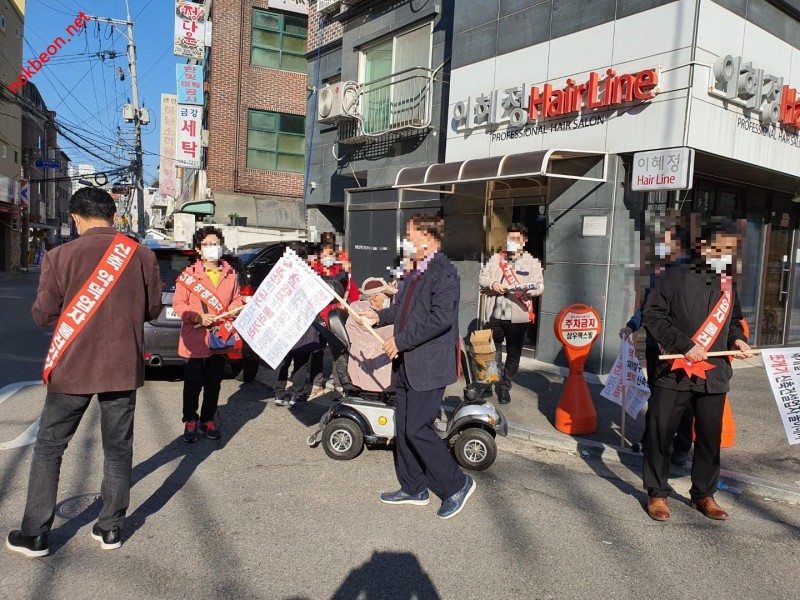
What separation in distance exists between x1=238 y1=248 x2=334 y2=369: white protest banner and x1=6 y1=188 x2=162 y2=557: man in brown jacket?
3.77ft

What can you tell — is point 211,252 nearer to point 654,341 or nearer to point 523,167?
point 654,341

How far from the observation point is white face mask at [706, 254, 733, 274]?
400 cm

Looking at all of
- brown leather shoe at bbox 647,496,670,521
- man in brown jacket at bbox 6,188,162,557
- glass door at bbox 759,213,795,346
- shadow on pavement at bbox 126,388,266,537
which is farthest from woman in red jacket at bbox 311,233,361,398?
glass door at bbox 759,213,795,346

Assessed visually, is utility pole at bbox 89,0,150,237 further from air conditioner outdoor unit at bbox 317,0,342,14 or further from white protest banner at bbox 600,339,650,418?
white protest banner at bbox 600,339,650,418

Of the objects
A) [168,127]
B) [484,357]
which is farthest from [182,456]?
[168,127]

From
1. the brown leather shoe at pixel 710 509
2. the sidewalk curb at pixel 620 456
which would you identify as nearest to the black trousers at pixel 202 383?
the sidewalk curb at pixel 620 456

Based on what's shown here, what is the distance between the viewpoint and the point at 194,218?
2378cm

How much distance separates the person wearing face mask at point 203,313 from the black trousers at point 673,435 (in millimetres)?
3473

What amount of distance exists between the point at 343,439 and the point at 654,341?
2.54 meters

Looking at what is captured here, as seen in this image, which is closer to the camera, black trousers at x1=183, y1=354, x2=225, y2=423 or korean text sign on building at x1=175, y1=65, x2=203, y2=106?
black trousers at x1=183, y1=354, x2=225, y2=423

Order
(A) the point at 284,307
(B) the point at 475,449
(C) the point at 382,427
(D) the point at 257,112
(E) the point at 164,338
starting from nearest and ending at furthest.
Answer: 1. (A) the point at 284,307
2. (B) the point at 475,449
3. (C) the point at 382,427
4. (E) the point at 164,338
5. (D) the point at 257,112

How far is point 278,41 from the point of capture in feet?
80.4

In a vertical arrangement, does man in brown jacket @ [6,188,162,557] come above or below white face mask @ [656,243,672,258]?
below

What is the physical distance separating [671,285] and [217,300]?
3.61 meters
